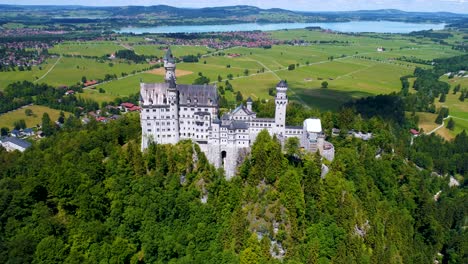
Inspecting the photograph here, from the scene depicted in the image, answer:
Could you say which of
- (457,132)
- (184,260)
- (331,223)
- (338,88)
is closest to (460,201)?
(331,223)

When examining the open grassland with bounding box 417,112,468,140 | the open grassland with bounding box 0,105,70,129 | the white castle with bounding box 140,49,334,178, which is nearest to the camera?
the white castle with bounding box 140,49,334,178

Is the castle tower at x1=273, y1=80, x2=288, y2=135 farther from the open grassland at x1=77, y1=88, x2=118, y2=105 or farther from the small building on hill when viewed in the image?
the open grassland at x1=77, y1=88, x2=118, y2=105

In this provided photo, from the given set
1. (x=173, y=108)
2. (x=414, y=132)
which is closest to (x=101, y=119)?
(x=173, y=108)

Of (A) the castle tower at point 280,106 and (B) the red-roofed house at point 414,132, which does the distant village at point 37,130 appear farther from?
(B) the red-roofed house at point 414,132

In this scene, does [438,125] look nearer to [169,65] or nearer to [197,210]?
[169,65]

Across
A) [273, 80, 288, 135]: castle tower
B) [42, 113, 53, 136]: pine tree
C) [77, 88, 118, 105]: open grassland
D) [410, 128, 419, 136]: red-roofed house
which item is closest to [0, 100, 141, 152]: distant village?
[42, 113, 53, 136]: pine tree

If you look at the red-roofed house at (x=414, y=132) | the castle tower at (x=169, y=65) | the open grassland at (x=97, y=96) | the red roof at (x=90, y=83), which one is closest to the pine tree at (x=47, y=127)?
the open grassland at (x=97, y=96)
